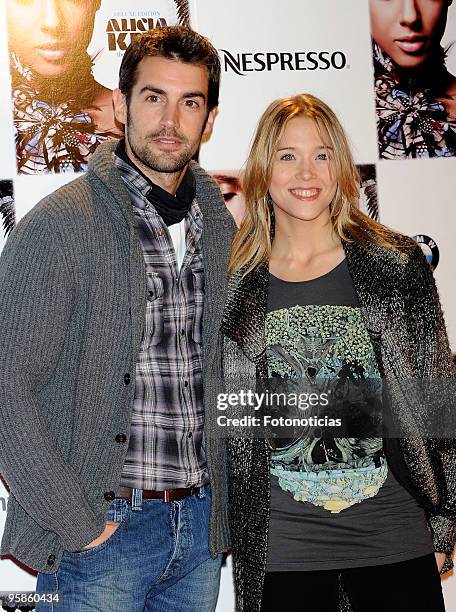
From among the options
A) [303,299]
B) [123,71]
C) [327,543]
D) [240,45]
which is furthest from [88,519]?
[240,45]

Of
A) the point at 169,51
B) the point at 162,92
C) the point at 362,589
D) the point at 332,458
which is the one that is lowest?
the point at 362,589

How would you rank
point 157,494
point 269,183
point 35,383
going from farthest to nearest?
point 269,183 < point 157,494 < point 35,383

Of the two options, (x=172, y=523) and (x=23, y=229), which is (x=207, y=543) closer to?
(x=172, y=523)

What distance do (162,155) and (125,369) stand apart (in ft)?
1.80

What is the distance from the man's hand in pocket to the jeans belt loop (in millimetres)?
58

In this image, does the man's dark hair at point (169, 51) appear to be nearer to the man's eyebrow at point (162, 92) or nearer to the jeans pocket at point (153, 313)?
the man's eyebrow at point (162, 92)

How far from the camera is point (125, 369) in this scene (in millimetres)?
1891

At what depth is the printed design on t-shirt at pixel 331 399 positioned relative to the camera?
1930 millimetres

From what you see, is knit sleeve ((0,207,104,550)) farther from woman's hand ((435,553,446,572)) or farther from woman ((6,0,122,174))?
woman's hand ((435,553,446,572))

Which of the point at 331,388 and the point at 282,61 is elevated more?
the point at 282,61

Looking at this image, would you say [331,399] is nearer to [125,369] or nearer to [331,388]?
[331,388]

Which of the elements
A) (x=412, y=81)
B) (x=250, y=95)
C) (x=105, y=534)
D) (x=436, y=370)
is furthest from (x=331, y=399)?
(x=412, y=81)

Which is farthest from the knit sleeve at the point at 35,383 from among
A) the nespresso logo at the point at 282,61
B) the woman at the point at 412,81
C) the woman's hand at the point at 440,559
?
the woman at the point at 412,81

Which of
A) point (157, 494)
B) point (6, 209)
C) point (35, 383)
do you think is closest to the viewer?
point (35, 383)
